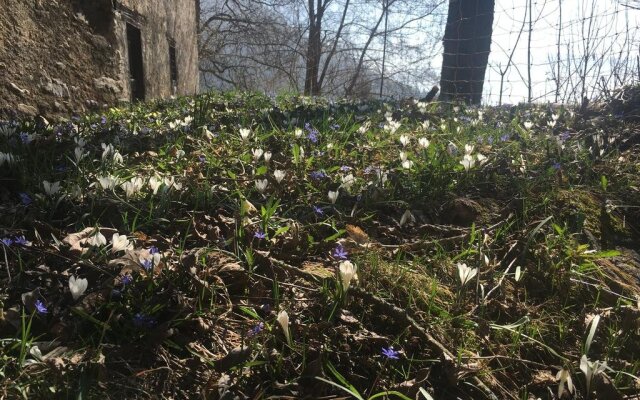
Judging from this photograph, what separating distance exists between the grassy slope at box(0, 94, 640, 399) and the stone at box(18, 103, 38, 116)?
47.5 inches

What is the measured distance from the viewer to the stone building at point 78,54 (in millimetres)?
4113

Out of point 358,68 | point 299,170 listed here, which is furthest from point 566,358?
point 358,68

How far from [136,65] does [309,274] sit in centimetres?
609

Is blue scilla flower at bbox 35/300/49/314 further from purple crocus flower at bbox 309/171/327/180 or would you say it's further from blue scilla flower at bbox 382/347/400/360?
purple crocus flower at bbox 309/171/327/180

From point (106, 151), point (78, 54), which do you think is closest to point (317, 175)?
point (106, 151)

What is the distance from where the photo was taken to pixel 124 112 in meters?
5.21

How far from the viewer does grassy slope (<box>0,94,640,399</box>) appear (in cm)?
138

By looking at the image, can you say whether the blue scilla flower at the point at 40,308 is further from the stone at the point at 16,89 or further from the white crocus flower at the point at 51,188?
the stone at the point at 16,89

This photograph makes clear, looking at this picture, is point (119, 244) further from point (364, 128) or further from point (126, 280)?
point (364, 128)

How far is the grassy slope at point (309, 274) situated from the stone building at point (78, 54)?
4.32 ft

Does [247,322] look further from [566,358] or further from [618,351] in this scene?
[618,351]

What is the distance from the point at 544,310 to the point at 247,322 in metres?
1.09

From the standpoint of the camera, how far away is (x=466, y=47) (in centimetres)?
902

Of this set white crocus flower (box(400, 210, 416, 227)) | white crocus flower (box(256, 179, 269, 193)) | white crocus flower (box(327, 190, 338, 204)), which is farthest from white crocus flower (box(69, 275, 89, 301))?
white crocus flower (box(400, 210, 416, 227))
